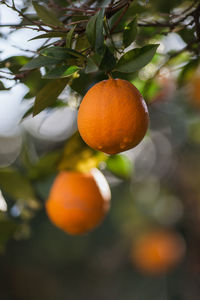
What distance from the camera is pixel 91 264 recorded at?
4219mm

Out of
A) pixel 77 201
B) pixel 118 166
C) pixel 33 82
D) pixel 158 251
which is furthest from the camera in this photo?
pixel 158 251

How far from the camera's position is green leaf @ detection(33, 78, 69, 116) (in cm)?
78

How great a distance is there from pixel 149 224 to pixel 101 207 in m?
2.77

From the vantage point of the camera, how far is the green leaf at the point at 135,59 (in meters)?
0.68

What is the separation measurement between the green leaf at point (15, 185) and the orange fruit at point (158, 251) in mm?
2196

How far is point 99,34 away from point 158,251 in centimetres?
312

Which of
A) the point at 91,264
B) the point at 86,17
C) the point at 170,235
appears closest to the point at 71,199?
the point at 86,17

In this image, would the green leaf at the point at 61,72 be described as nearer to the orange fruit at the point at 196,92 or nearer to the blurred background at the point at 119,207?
the blurred background at the point at 119,207

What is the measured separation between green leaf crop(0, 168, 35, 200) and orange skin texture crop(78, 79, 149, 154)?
60 centimetres

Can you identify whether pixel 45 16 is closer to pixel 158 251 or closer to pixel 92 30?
pixel 92 30

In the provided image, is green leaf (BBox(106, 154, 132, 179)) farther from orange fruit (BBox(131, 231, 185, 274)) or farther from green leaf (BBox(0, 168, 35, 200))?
orange fruit (BBox(131, 231, 185, 274))

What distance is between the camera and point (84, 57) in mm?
706

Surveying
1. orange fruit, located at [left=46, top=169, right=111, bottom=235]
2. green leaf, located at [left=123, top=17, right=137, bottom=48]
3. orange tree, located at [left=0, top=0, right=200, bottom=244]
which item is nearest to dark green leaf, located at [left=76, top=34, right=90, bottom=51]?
orange tree, located at [left=0, top=0, right=200, bottom=244]

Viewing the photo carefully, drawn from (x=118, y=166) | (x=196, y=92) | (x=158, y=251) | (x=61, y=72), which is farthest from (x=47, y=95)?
(x=158, y=251)
